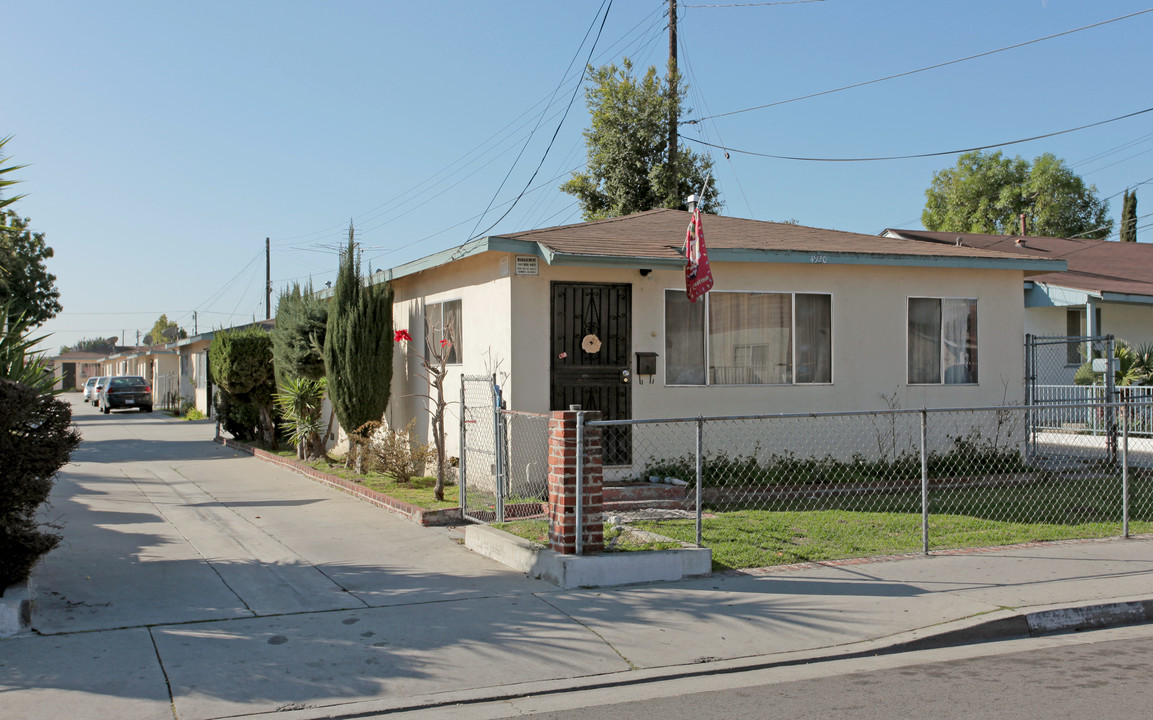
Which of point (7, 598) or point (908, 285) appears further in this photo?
point (908, 285)

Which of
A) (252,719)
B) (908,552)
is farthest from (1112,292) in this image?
(252,719)

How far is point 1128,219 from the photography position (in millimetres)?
41594

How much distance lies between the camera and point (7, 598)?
5.90 meters

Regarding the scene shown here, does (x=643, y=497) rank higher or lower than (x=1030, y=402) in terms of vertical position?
lower

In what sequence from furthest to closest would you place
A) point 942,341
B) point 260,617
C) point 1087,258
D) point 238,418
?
1. point 1087,258
2. point 238,418
3. point 942,341
4. point 260,617

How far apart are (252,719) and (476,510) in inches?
209

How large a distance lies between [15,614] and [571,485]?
3888 millimetres

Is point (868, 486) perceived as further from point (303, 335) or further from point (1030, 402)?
point (303, 335)

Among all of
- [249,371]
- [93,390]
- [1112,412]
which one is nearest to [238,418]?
[249,371]

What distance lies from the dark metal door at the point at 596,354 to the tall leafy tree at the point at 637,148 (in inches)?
518

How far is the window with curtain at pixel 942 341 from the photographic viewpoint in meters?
12.8

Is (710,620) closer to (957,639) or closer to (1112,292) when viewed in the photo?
(957,639)

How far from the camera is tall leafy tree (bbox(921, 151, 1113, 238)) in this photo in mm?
39406

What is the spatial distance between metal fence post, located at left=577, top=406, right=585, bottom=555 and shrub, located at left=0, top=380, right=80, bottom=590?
12.4ft
